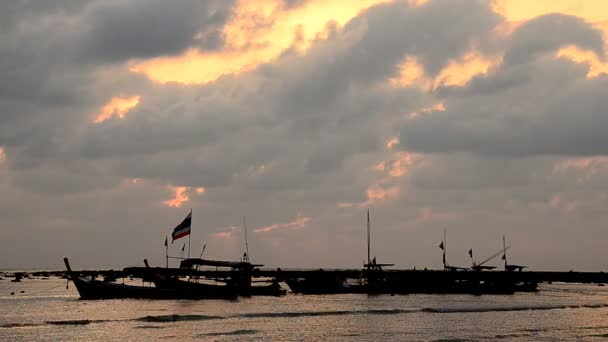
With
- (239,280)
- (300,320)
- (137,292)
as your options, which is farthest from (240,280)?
(300,320)

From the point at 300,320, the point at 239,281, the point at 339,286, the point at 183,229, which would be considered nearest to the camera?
the point at 300,320

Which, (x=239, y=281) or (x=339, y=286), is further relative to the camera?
(x=339, y=286)

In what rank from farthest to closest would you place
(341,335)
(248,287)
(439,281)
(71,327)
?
(439,281)
(248,287)
(71,327)
(341,335)

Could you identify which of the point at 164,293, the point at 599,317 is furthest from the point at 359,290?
the point at 599,317

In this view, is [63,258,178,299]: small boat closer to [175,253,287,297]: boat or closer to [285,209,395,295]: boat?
[175,253,287,297]: boat

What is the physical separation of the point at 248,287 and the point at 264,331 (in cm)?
3627

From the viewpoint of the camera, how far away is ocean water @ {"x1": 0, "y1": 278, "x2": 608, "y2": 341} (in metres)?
48.8

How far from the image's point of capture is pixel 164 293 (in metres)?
79.6

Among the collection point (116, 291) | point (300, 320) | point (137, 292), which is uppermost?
point (116, 291)

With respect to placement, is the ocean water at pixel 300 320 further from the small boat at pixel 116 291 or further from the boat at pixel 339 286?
the boat at pixel 339 286

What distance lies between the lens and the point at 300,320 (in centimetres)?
5919

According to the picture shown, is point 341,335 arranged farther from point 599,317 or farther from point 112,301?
point 112,301

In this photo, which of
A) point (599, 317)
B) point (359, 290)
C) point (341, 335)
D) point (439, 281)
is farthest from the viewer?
point (439, 281)

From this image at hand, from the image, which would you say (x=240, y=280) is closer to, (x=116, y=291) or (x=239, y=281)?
(x=239, y=281)
